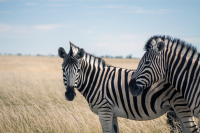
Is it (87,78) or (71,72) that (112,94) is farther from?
(71,72)

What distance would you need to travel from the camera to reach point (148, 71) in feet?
13.3

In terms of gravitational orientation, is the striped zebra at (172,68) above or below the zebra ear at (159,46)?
below

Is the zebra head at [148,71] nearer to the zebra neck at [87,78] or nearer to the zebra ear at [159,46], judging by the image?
the zebra ear at [159,46]

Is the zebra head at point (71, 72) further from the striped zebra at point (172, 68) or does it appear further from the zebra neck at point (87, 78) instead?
the striped zebra at point (172, 68)

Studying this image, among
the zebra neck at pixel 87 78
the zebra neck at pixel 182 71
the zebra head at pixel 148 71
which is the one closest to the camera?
the zebra neck at pixel 182 71

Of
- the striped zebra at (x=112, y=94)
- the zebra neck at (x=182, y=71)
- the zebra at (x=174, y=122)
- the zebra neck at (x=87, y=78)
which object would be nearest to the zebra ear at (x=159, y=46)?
the zebra neck at (x=182, y=71)

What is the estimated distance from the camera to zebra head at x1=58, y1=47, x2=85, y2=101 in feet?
14.8

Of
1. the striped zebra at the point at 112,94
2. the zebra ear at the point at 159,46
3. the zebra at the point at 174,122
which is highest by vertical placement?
the zebra ear at the point at 159,46

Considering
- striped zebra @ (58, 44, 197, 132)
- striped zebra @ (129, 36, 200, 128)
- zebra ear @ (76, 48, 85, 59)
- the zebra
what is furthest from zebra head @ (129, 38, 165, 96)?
the zebra

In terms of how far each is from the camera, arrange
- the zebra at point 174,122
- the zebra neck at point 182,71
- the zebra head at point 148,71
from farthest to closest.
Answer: the zebra at point 174,122, the zebra head at point 148,71, the zebra neck at point 182,71

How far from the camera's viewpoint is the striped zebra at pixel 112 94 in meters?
4.41

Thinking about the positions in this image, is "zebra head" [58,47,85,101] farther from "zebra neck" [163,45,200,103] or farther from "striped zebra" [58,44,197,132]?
"zebra neck" [163,45,200,103]

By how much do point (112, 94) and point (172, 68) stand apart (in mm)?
1700

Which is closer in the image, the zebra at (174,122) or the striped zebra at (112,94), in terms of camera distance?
the striped zebra at (112,94)
